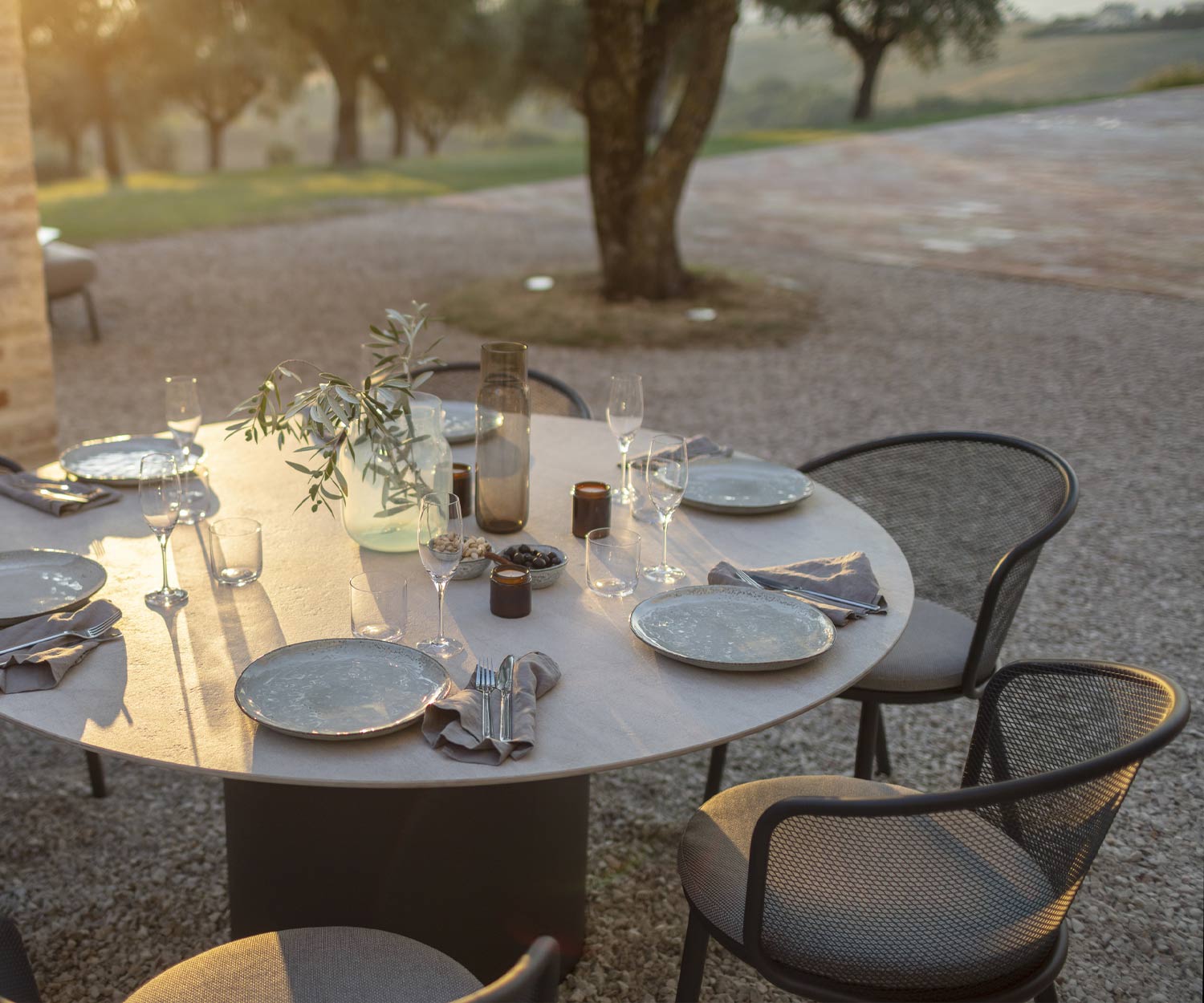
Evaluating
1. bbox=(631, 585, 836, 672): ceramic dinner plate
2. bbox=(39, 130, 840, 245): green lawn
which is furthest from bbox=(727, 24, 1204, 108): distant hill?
bbox=(631, 585, 836, 672): ceramic dinner plate

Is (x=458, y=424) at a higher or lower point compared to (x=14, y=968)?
higher

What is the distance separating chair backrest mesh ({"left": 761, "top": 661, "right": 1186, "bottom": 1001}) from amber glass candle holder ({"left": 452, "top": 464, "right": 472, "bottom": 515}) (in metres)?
1.04

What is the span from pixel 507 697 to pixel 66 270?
7.00 metres

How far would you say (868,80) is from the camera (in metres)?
25.6

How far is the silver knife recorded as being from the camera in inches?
64.0

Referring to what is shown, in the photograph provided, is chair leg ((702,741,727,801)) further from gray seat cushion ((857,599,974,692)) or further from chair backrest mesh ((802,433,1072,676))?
chair backrest mesh ((802,433,1072,676))

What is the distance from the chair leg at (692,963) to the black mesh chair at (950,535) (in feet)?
2.65

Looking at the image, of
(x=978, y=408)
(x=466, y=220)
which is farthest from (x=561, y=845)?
(x=466, y=220)

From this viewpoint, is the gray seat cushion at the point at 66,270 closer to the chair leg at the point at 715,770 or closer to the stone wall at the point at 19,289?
the stone wall at the point at 19,289

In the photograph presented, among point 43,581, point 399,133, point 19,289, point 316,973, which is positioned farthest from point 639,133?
point 399,133

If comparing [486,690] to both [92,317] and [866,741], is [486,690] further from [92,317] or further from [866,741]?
[92,317]

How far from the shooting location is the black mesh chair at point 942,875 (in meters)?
1.67

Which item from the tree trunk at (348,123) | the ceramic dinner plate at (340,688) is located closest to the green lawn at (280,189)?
the tree trunk at (348,123)

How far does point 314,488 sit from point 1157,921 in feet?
7.23
